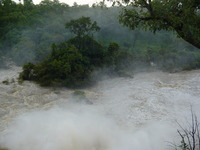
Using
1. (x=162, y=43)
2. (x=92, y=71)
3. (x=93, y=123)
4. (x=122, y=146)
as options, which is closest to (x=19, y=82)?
(x=92, y=71)

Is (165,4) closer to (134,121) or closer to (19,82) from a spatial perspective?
(134,121)

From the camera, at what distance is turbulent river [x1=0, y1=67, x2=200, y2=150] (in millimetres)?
9172

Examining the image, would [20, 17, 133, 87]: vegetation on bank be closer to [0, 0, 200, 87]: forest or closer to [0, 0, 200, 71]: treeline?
[0, 0, 200, 87]: forest

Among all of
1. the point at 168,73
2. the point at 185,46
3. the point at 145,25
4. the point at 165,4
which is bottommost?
the point at 168,73

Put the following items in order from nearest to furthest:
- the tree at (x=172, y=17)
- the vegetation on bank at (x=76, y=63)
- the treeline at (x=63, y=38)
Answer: the tree at (x=172, y=17)
the vegetation on bank at (x=76, y=63)
the treeline at (x=63, y=38)

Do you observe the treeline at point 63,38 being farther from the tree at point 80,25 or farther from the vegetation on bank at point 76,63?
the tree at point 80,25

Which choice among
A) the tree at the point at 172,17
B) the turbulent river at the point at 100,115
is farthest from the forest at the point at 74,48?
the turbulent river at the point at 100,115

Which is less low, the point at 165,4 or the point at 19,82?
the point at 165,4

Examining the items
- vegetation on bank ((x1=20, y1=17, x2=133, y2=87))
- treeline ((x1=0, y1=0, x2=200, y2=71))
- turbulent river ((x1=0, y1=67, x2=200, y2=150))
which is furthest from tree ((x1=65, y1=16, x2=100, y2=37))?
turbulent river ((x1=0, y1=67, x2=200, y2=150))

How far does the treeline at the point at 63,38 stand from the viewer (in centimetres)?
2495

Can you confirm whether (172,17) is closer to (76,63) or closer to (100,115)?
(100,115)

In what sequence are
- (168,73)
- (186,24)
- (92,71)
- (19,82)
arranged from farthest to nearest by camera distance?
(168,73) < (92,71) < (19,82) < (186,24)

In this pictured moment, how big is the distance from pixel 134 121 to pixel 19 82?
398 inches

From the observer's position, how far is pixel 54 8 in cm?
3944
